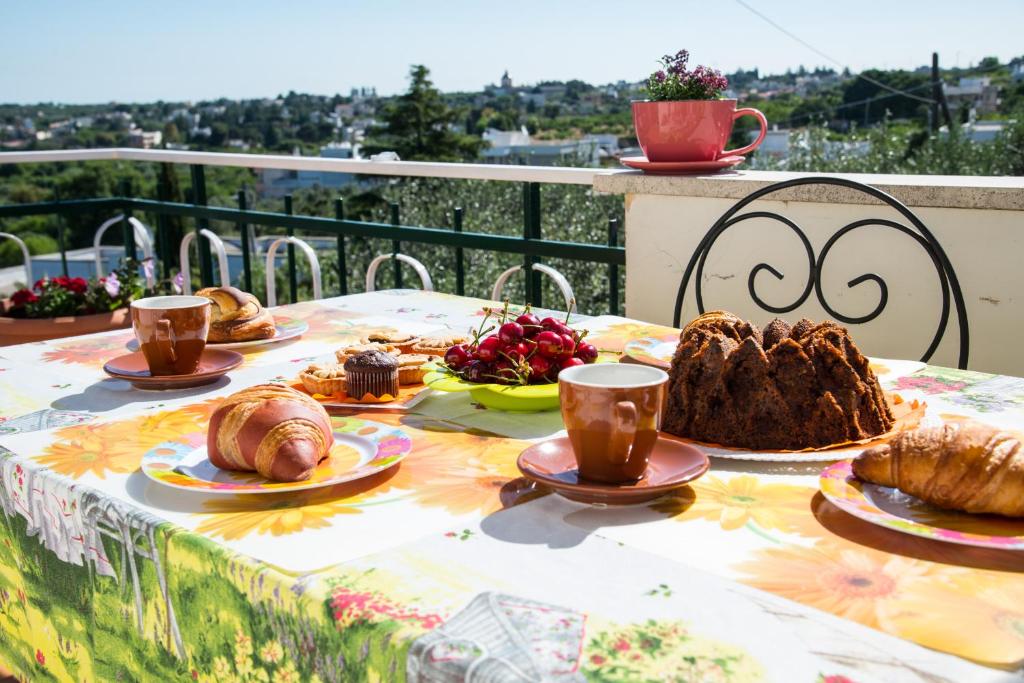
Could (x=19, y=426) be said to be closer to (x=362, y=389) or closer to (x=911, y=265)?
(x=362, y=389)

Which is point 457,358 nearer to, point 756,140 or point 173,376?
point 173,376

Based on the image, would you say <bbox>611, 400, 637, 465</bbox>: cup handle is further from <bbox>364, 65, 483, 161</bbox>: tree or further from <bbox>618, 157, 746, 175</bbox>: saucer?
<bbox>364, 65, 483, 161</bbox>: tree

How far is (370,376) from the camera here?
4.28ft

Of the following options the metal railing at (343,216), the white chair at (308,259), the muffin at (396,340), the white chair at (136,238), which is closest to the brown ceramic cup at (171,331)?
the muffin at (396,340)

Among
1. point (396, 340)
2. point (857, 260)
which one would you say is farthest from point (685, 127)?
point (396, 340)

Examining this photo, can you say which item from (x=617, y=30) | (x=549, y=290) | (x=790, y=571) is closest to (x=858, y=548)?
(x=790, y=571)

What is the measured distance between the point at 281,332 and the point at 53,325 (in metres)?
0.91

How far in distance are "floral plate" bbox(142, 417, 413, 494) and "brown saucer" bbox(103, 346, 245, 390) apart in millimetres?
272

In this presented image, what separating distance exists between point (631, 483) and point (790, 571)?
198mm

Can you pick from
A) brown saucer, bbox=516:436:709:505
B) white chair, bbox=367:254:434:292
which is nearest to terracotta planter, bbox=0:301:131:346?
white chair, bbox=367:254:434:292

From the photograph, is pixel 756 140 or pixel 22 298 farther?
pixel 756 140

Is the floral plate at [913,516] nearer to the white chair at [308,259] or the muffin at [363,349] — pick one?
the muffin at [363,349]

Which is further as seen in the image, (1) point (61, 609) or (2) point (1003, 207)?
(2) point (1003, 207)

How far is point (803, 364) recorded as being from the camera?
3.53 feet
